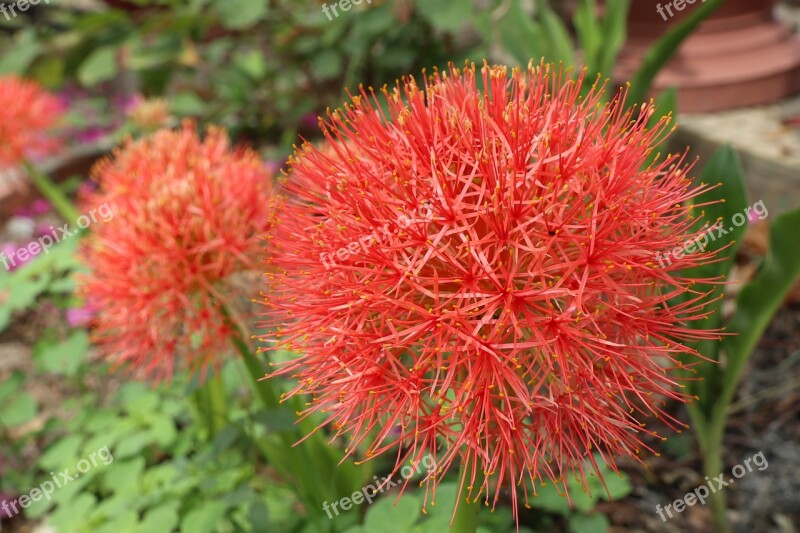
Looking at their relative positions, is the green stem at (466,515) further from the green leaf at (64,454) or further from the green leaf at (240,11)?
the green leaf at (240,11)

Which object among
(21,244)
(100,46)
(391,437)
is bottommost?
(391,437)

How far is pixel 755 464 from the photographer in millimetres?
1312

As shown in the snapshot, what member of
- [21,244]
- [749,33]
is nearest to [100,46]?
[21,244]

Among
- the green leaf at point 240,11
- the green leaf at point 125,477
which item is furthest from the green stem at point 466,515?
the green leaf at point 240,11

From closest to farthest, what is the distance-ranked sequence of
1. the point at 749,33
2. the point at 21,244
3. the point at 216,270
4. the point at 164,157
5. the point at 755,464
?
1. the point at 216,270
2. the point at 164,157
3. the point at 755,464
4. the point at 749,33
5. the point at 21,244

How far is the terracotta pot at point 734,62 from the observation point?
198 centimetres

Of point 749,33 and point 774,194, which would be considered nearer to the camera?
point 774,194

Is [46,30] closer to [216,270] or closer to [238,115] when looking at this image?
[238,115]

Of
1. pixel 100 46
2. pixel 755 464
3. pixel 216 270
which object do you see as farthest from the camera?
pixel 100 46

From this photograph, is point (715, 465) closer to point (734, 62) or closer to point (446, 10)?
point (446, 10)

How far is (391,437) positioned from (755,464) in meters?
0.73

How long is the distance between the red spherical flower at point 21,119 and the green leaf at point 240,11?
64 cm

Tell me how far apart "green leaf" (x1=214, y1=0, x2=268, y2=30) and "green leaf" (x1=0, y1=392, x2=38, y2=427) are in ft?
3.57

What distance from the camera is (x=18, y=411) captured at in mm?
1419
